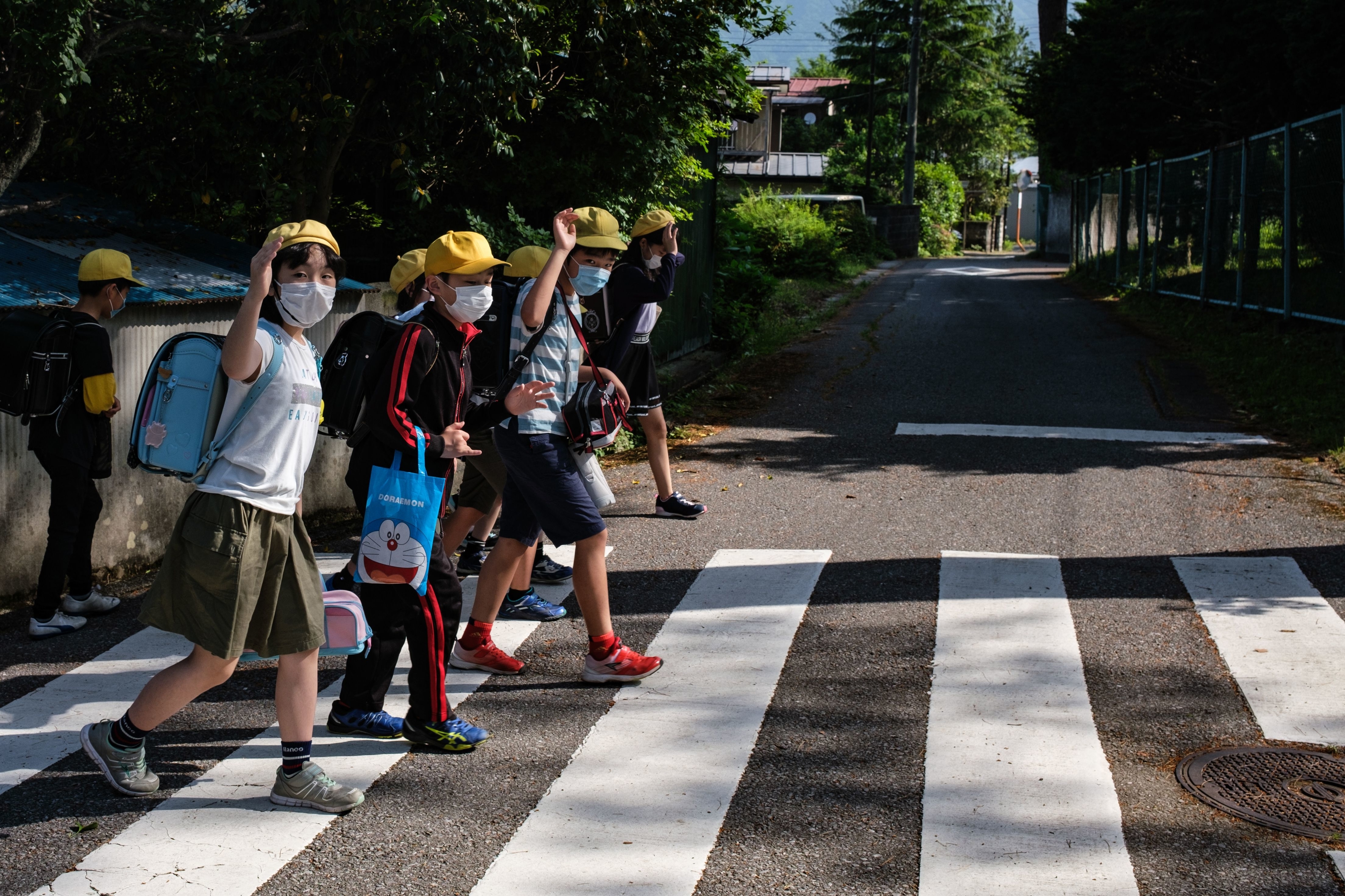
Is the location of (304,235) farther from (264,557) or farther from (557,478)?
(557,478)

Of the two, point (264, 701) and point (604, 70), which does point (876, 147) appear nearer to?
point (604, 70)

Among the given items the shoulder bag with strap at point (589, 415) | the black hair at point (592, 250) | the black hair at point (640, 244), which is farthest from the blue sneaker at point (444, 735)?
the black hair at point (640, 244)

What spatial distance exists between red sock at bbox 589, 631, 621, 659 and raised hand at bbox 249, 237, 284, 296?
2.11m

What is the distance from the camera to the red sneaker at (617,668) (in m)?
5.00

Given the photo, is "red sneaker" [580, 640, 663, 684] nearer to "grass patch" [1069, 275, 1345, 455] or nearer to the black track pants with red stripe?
the black track pants with red stripe

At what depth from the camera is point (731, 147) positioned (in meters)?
56.9

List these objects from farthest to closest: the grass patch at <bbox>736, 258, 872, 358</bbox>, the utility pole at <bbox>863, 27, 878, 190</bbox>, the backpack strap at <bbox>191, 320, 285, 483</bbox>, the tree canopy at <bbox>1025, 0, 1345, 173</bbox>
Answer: the utility pole at <bbox>863, 27, 878, 190</bbox>
the grass patch at <bbox>736, 258, 872, 358</bbox>
the tree canopy at <bbox>1025, 0, 1345, 173</bbox>
the backpack strap at <bbox>191, 320, 285, 483</bbox>

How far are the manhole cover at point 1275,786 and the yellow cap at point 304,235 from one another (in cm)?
326

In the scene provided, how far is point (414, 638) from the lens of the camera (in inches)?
167

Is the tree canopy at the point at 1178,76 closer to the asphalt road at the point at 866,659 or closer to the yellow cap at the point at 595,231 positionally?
the asphalt road at the point at 866,659

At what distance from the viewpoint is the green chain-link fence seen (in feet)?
42.4

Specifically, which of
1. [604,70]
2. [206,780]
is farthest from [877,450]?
[206,780]

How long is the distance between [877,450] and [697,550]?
317cm

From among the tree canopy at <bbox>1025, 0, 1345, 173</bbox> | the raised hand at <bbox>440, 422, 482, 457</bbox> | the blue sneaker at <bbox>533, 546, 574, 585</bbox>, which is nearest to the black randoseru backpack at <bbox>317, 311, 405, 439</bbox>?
the raised hand at <bbox>440, 422, 482, 457</bbox>
